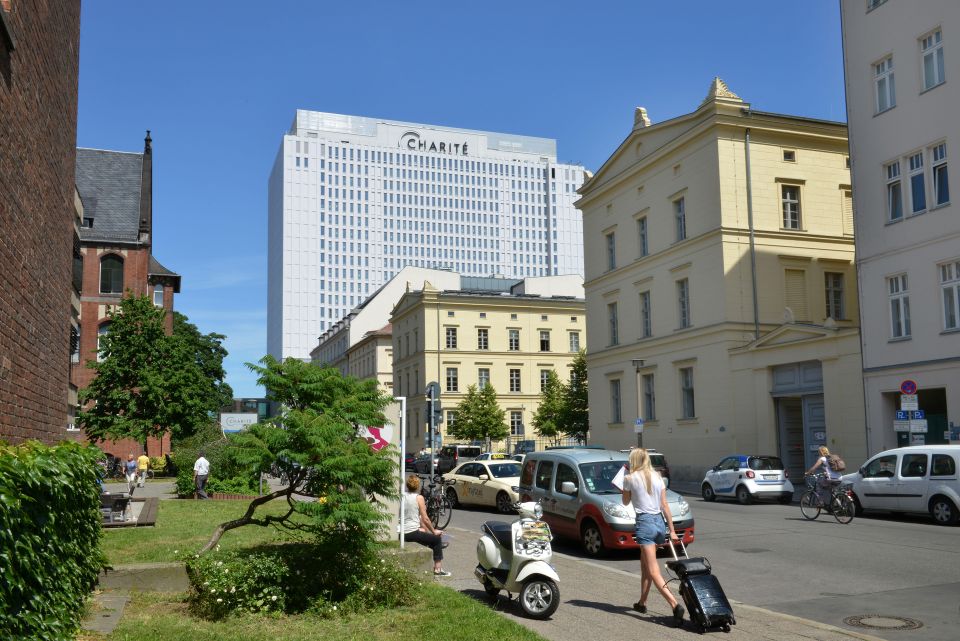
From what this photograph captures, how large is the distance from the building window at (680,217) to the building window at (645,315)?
3941 mm

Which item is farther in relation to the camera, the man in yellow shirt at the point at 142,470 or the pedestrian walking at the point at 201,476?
the man in yellow shirt at the point at 142,470

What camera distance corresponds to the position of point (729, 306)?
125 ft

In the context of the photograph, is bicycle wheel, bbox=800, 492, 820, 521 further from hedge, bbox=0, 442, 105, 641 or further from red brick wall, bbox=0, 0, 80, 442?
hedge, bbox=0, 442, 105, 641

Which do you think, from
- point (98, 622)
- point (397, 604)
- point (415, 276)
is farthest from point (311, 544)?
point (415, 276)

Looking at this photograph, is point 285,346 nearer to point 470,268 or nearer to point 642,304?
point 470,268

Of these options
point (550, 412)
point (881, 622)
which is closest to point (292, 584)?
point (881, 622)

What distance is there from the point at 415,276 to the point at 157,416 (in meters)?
57.5

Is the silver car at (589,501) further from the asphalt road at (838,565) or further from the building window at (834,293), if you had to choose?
the building window at (834,293)

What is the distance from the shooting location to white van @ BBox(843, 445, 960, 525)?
63.3 ft

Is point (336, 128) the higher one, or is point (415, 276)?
point (336, 128)

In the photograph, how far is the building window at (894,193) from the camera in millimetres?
28311

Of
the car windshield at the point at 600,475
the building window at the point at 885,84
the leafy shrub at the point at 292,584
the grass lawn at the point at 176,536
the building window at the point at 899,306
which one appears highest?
the building window at the point at 885,84

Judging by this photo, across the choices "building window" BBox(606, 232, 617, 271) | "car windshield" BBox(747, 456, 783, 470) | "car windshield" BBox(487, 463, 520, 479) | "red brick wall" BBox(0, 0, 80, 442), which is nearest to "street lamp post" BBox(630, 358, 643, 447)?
"building window" BBox(606, 232, 617, 271)

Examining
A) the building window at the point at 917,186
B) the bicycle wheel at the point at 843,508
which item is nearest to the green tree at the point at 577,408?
the building window at the point at 917,186
